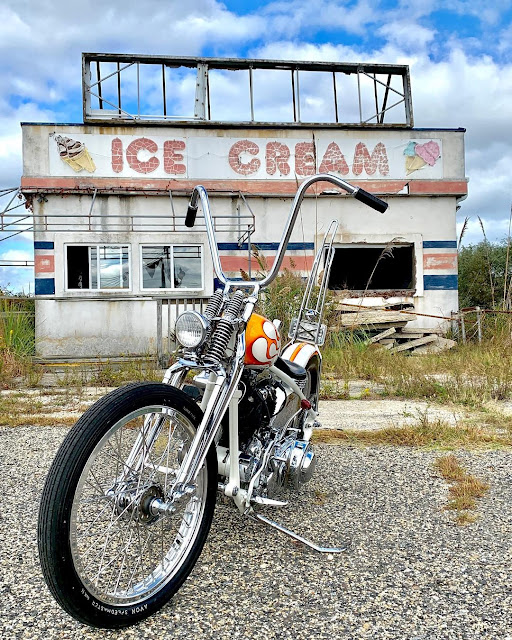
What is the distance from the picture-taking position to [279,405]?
8.84 feet

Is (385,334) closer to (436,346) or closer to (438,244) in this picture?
(436,346)

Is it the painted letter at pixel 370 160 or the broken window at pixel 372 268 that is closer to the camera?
the painted letter at pixel 370 160

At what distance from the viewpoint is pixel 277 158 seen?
1212 centimetres

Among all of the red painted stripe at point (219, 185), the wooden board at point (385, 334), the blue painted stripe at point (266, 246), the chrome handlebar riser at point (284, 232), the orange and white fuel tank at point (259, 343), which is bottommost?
the wooden board at point (385, 334)

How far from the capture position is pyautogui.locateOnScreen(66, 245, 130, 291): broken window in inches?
462

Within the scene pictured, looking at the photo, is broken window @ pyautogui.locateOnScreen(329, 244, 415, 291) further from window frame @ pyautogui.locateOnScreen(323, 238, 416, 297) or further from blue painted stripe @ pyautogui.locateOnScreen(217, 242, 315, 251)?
blue painted stripe @ pyautogui.locateOnScreen(217, 242, 315, 251)

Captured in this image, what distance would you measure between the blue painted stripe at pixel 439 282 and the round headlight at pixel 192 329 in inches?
443

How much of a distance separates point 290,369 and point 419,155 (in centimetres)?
1092

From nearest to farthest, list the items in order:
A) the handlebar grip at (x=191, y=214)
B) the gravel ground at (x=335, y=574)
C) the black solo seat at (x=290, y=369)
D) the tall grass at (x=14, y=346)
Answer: the gravel ground at (x=335, y=574)
the black solo seat at (x=290, y=369)
the handlebar grip at (x=191, y=214)
the tall grass at (x=14, y=346)

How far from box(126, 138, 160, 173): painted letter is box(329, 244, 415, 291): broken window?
4.28m

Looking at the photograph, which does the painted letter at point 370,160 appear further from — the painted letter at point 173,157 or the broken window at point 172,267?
the broken window at point 172,267

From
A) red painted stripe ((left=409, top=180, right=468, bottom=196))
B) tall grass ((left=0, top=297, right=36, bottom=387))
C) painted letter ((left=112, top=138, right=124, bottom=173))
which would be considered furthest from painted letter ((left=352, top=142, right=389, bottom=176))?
tall grass ((left=0, top=297, right=36, bottom=387))

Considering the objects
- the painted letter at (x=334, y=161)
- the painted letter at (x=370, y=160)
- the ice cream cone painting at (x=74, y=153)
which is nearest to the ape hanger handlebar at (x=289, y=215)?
A: the ice cream cone painting at (x=74, y=153)

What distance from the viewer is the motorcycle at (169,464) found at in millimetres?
1671
